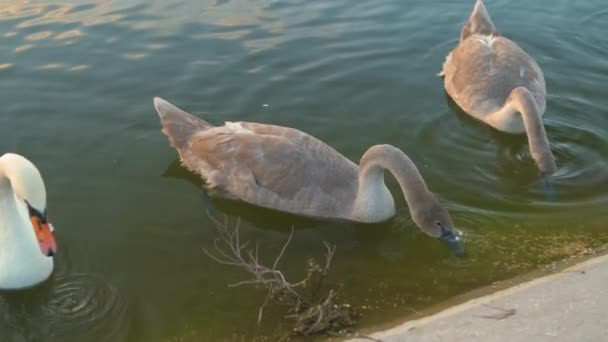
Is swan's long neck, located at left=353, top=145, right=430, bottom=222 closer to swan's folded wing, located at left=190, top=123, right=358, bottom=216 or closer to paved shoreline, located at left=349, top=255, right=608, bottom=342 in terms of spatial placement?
swan's folded wing, located at left=190, top=123, right=358, bottom=216

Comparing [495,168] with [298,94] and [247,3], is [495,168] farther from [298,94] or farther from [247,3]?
[247,3]

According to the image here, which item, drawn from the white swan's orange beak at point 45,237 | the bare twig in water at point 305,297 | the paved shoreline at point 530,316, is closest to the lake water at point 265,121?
the bare twig in water at point 305,297

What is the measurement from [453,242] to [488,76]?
156 inches

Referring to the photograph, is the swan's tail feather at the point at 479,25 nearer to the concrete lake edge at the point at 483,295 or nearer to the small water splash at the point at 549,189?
the small water splash at the point at 549,189

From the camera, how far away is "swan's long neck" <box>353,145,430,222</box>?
6.68 m

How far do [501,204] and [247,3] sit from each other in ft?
21.8

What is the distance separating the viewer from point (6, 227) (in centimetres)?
618

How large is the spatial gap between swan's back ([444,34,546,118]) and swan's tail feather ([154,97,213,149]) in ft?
11.4

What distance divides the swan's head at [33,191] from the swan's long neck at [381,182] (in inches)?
115

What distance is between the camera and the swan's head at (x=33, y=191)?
5.27 meters

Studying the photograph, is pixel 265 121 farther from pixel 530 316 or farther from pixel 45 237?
pixel 530 316

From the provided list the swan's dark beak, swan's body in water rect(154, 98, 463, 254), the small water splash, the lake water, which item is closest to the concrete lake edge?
the lake water

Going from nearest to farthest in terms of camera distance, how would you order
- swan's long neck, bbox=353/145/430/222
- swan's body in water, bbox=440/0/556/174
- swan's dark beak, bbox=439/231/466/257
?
swan's dark beak, bbox=439/231/466/257
swan's long neck, bbox=353/145/430/222
swan's body in water, bbox=440/0/556/174

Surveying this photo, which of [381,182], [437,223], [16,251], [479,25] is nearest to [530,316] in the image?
[437,223]
